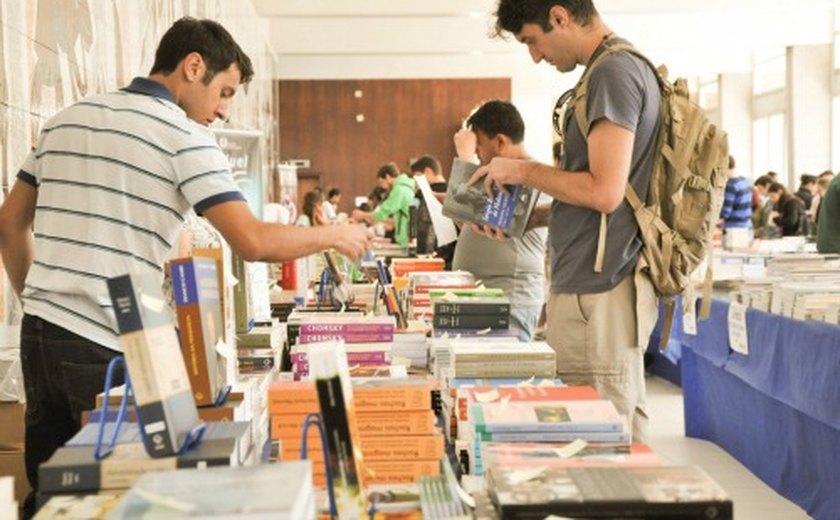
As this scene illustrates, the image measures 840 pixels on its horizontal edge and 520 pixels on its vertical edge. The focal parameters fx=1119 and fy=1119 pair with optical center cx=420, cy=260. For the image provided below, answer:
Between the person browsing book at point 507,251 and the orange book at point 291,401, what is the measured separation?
2.37 m

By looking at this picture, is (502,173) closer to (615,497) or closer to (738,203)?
(615,497)

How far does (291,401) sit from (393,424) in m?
0.20

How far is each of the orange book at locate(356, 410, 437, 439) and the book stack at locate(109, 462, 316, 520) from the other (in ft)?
2.34

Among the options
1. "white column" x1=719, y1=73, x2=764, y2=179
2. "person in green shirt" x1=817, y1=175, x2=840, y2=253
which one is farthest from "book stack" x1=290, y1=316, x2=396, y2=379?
"white column" x1=719, y1=73, x2=764, y2=179

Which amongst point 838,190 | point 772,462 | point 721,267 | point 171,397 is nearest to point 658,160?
point 171,397

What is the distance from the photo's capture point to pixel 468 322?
3.41 m

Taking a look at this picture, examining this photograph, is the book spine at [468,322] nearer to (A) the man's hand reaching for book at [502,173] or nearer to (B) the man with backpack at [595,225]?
(A) the man's hand reaching for book at [502,173]

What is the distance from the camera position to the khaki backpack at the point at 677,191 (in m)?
2.65

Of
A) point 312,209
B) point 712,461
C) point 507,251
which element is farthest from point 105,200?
point 312,209

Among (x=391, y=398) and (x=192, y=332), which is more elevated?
(x=192, y=332)

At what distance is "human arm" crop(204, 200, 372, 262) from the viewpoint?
2.20m

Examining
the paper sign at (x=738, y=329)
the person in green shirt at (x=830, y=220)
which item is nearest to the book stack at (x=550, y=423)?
the paper sign at (x=738, y=329)

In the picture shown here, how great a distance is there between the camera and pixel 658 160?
106 inches

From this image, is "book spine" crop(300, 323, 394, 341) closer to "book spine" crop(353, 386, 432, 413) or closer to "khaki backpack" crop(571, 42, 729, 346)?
"khaki backpack" crop(571, 42, 729, 346)
